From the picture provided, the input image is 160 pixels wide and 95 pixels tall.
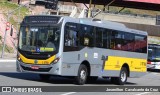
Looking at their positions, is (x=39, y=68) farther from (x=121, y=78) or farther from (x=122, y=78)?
(x=122, y=78)

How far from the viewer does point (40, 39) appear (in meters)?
20.0

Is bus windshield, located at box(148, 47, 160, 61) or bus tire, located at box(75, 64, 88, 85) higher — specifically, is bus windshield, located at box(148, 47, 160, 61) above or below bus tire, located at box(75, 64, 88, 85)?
below

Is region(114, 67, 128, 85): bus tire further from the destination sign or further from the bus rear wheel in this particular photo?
the destination sign

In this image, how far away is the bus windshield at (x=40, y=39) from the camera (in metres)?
19.8

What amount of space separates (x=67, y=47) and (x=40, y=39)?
1.19 meters

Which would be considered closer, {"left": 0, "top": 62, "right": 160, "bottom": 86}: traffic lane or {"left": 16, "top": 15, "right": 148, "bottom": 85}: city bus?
{"left": 0, "top": 62, "right": 160, "bottom": 86}: traffic lane

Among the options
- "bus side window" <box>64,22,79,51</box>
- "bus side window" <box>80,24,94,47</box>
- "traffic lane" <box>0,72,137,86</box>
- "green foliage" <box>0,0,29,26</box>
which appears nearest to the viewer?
"traffic lane" <box>0,72,137,86</box>

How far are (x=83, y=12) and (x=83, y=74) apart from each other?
1823 inches

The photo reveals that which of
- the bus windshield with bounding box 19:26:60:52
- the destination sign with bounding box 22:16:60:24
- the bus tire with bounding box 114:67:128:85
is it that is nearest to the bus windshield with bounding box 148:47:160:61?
the bus tire with bounding box 114:67:128:85

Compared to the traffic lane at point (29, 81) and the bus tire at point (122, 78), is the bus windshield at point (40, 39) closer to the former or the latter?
the traffic lane at point (29, 81)

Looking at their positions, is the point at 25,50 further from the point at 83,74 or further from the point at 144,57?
the point at 144,57

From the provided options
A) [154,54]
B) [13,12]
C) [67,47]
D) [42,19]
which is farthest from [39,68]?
[13,12]

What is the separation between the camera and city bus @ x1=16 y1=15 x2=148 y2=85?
64.9 feet

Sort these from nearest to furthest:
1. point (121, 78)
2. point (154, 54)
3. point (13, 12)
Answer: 1. point (121, 78)
2. point (154, 54)
3. point (13, 12)
